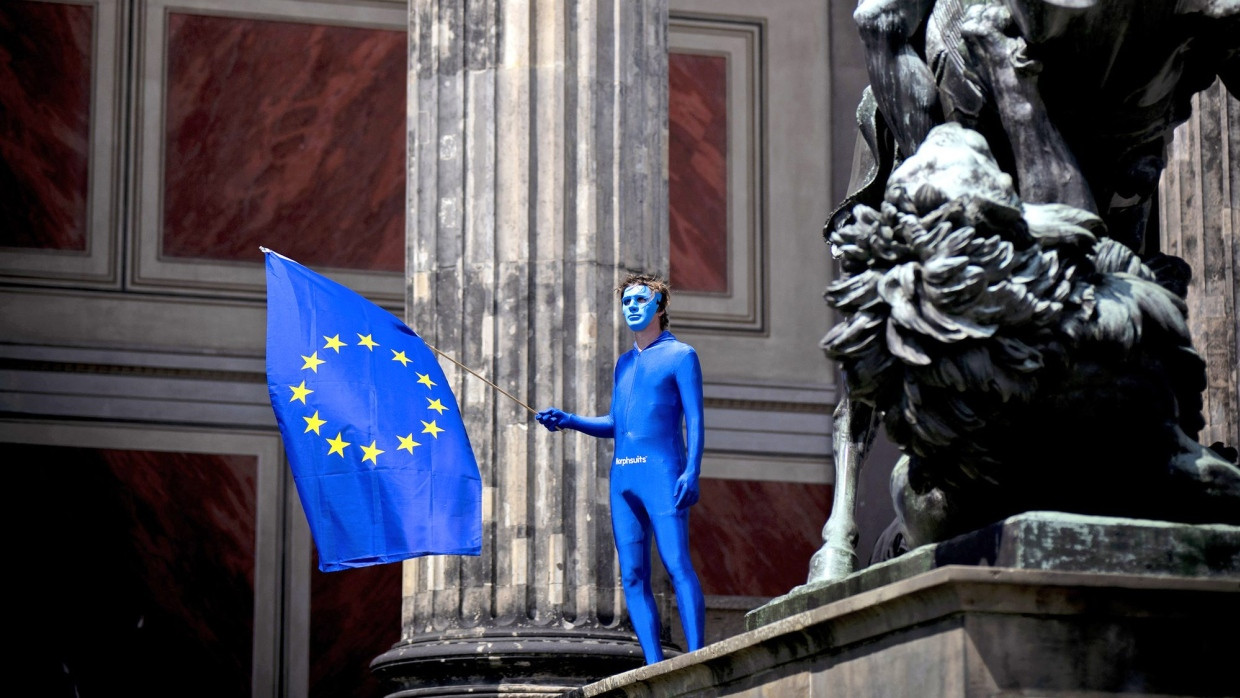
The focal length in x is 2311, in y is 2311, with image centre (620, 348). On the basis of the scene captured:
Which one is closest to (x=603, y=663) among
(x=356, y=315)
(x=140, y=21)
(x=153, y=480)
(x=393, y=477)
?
(x=393, y=477)

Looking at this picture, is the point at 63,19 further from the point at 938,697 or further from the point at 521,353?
the point at 938,697

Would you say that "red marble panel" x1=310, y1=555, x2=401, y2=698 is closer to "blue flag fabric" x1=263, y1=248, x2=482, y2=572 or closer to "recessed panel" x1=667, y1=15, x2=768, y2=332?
"recessed panel" x1=667, y1=15, x2=768, y2=332

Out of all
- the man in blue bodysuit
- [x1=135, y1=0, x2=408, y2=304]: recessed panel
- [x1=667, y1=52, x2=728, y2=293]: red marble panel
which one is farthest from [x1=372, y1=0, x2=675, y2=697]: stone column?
[x1=667, y1=52, x2=728, y2=293]: red marble panel

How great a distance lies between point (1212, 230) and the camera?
31.5ft

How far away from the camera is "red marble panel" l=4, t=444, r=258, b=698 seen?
44.3 feet

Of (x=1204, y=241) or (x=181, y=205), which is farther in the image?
(x=181, y=205)

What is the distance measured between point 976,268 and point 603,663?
591 cm

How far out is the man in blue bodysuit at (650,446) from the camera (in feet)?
24.2

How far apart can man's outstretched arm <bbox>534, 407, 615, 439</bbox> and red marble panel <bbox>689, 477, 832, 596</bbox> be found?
732cm

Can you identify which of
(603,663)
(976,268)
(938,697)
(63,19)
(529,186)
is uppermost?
(63,19)

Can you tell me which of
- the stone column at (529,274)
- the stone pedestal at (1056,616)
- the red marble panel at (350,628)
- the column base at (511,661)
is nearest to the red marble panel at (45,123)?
the red marble panel at (350,628)

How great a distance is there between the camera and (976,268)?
350cm

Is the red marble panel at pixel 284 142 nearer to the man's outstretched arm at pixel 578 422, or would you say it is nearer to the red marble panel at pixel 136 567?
the red marble panel at pixel 136 567

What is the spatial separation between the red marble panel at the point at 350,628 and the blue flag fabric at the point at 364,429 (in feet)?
16.6
